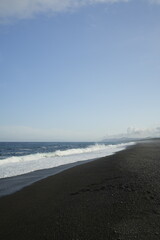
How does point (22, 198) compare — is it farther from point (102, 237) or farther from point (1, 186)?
point (102, 237)

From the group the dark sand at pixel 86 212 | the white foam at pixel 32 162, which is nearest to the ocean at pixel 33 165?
the white foam at pixel 32 162

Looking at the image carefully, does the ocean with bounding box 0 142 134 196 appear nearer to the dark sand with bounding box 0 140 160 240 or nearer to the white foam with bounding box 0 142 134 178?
the white foam with bounding box 0 142 134 178

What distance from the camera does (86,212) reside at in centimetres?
503

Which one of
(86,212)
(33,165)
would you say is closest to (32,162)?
(33,165)

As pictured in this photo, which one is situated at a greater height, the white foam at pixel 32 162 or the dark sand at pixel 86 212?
the white foam at pixel 32 162

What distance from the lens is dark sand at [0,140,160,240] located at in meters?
4.01

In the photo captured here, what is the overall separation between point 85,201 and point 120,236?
218 cm

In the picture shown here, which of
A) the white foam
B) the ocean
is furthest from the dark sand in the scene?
the white foam

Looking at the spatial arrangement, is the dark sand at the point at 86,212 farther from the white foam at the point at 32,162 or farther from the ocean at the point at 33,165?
the white foam at the point at 32,162

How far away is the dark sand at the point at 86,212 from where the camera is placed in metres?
4.01

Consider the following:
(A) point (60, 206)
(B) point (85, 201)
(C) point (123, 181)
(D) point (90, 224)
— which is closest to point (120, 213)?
(D) point (90, 224)

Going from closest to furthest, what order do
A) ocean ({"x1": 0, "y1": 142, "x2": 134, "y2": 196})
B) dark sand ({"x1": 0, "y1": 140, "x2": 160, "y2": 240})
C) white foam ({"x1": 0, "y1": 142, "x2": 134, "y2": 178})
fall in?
dark sand ({"x1": 0, "y1": 140, "x2": 160, "y2": 240}), ocean ({"x1": 0, "y1": 142, "x2": 134, "y2": 196}), white foam ({"x1": 0, "y1": 142, "x2": 134, "y2": 178})

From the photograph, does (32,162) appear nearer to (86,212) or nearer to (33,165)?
(33,165)

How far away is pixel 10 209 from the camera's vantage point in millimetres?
5754
